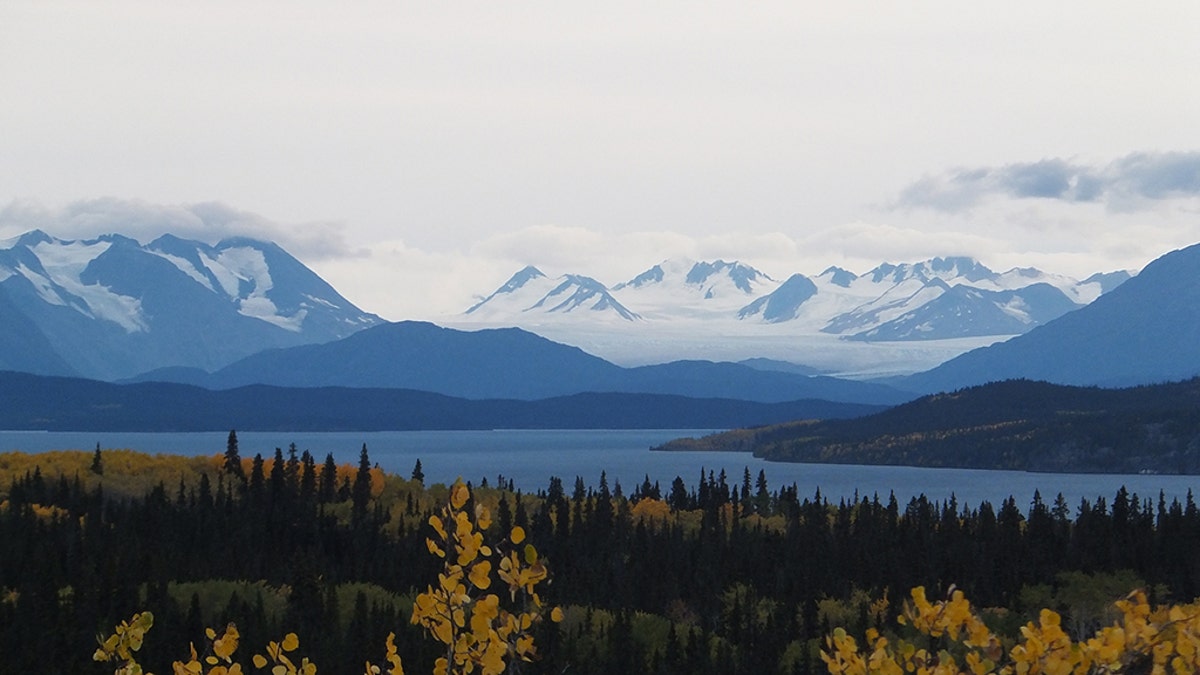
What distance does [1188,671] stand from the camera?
1204 centimetres

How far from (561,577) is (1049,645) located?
16336 cm

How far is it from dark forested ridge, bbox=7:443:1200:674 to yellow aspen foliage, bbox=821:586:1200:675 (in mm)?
100410

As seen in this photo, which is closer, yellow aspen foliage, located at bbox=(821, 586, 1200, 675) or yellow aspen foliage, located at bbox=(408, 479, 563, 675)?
yellow aspen foliage, located at bbox=(821, 586, 1200, 675)

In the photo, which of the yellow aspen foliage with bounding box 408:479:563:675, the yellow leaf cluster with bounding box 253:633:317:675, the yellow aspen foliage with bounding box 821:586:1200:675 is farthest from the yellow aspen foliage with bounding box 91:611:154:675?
the yellow aspen foliage with bounding box 821:586:1200:675

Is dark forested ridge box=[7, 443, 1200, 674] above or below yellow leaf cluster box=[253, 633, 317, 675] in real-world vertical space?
below

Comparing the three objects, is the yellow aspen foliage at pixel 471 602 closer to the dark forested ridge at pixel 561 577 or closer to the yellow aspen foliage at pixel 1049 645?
the yellow aspen foliage at pixel 1049 645

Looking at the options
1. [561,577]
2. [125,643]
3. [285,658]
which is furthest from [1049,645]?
[561,577]

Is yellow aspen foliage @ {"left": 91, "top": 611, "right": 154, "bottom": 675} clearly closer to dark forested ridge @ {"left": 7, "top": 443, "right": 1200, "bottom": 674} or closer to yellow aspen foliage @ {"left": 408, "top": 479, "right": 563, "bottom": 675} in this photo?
yellow aspen foliage @ {"left": 408, "top": 479, "right": 563, "bottom": 675}

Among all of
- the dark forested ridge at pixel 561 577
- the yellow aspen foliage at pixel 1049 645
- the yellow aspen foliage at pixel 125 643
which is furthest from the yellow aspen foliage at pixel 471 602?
the dark forested ridge at pixel 561 577

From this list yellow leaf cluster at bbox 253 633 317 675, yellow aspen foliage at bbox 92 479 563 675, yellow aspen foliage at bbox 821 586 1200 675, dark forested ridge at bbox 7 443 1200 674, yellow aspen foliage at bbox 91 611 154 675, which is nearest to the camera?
yellow aspen foliage at bbox 821 586 1200 675

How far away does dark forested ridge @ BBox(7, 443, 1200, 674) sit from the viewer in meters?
126

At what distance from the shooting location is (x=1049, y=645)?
11.8 m

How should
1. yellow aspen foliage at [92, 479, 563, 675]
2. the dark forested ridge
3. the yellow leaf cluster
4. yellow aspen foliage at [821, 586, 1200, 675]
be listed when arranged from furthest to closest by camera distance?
1. the dark forested ridge
2. the yellow leaf cluster
3. yellow aspen foliage at [92, 479, 563, 675]
4. yellow aspen foliage at [821, 586, 1200, 675]

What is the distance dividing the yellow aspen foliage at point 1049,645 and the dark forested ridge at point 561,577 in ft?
329
